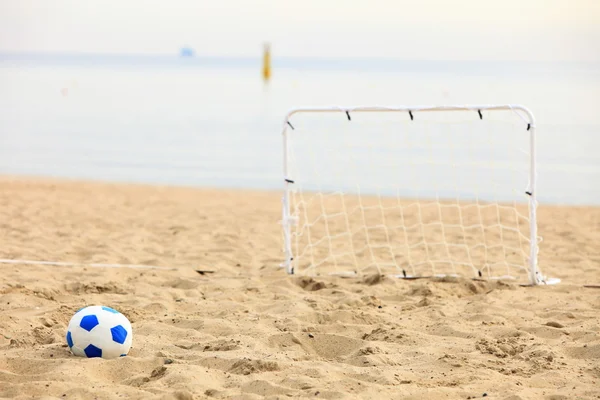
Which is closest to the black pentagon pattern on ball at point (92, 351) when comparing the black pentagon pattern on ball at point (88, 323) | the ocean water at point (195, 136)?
the black pentagon pattern on ball at point (88, 323)

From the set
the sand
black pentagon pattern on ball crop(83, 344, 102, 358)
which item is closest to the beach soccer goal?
the sand

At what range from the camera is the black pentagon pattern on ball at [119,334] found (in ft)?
14.1

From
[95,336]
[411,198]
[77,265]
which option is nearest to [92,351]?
[95,336]

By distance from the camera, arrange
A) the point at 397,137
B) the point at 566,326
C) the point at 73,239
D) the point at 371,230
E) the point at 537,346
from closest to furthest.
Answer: the point at 537,346 → the point at 566,326 → the point at 73,239 → the point at 371,230 → the point at 397,137

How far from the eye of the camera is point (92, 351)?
4.29 metres

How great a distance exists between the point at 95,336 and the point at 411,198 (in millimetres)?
8453

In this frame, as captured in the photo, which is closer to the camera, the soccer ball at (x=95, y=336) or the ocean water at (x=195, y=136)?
the soccer ball at (x=95, y=336)

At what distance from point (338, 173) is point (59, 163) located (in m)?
6.20

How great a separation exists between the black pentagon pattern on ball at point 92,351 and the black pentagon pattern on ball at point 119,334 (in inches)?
4.5

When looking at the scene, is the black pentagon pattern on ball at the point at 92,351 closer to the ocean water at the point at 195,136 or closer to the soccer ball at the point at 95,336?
the soccer ball at the point at 95,336

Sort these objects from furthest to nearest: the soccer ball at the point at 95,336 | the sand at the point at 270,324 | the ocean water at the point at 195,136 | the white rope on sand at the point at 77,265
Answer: the ocean water at the point at 195,136 → the white rope on sand at the point at 77,265 → the soccer ball at the point at 95,336 → the sand at the point at 270,324

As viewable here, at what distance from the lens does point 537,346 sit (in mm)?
4703

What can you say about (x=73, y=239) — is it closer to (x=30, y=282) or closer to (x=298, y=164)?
(x=30, y=282)

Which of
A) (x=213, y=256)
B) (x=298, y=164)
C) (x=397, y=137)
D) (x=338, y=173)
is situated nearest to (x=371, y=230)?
(x=213, y=256)
